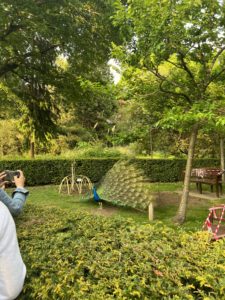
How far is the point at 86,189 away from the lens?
12.9 meters

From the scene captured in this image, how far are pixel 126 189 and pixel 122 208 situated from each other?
1.00 m

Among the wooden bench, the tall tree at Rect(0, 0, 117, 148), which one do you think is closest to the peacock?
the wooden bench

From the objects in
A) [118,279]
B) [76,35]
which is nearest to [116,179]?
[76,35]

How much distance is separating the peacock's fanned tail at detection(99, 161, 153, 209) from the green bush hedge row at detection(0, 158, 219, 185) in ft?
17.3

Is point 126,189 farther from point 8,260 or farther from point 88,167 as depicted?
point 8,260

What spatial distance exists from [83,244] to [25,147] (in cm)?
2166

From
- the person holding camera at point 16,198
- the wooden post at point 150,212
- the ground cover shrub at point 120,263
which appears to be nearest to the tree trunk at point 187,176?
the wooden post at point 150,212

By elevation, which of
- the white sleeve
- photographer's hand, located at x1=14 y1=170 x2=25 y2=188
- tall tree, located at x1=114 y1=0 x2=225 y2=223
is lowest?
the white sleeve

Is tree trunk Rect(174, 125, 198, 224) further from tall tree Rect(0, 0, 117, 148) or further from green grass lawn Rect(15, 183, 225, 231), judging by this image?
tall tree Rect(0, 0, 117, 148)

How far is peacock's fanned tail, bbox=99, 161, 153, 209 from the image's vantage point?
838 centimetres

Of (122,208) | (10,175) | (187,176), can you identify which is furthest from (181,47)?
(10,175)

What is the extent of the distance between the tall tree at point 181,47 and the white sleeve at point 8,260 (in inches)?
180

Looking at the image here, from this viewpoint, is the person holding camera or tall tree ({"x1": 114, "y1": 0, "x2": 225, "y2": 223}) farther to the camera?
tall tree ({"x1": 114, "y1": 0, "x2": 225, "y2": 223})

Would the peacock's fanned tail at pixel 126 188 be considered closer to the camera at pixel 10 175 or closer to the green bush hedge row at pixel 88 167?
the green bush hedge row at pixel 88 167
